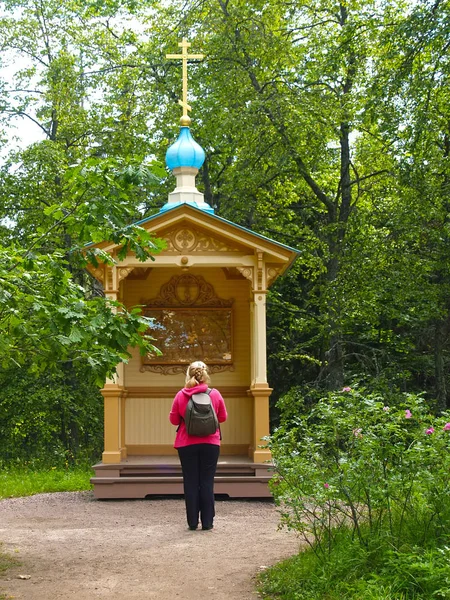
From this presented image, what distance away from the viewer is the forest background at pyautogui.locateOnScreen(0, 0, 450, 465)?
15945 millimetres

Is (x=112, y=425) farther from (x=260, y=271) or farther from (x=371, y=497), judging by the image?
(x=371, y=497)

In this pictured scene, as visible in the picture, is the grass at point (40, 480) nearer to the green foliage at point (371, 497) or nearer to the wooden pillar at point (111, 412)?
the wooden pillar at point (111, 412)

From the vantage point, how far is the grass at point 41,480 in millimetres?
13375

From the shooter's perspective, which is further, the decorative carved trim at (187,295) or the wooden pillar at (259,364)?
the decorative carved trim at (187,295)

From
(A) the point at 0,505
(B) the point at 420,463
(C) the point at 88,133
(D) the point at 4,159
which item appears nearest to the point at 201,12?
(C) the point at 88,133

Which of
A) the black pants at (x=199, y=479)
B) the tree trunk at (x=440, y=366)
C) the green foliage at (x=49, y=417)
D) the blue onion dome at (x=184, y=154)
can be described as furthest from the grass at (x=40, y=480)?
the tree trunk at (x=440, y=366)

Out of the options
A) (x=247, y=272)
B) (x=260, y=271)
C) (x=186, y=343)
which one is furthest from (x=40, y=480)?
(x=260, y=271)

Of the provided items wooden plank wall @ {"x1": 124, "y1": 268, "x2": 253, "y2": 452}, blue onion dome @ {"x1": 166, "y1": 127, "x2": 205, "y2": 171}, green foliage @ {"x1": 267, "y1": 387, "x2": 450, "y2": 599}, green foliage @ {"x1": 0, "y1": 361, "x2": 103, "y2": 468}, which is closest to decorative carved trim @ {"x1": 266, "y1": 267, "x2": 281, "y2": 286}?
wooden plank wall @ {"x1": 124, "y1": 268, "x2": 253, "y2": 452}

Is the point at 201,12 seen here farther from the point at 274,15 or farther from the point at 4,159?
the point at 4,159

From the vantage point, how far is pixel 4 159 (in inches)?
830

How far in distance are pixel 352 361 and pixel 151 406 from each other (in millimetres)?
7114

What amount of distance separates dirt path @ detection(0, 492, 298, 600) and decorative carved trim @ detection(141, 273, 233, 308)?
10.9ft

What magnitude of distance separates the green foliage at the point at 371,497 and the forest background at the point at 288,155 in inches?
246

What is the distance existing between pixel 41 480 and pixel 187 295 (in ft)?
12.5
